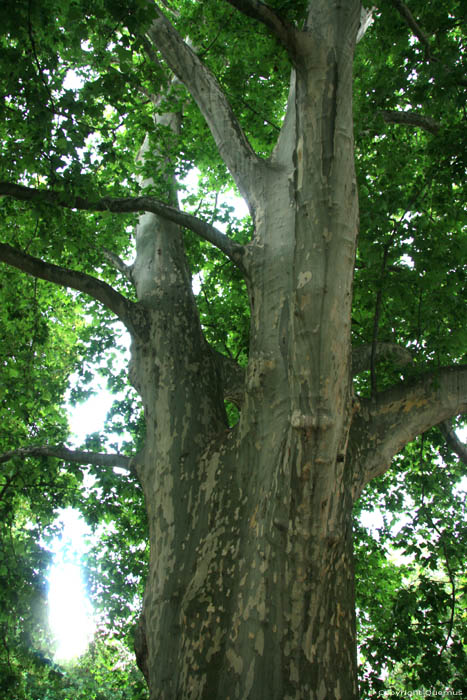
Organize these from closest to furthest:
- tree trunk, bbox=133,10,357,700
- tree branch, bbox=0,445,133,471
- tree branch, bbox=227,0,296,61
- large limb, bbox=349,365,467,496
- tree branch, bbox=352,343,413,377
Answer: tree trunk, bbox=133,10,357,700 → tree branch, bbox=227,0,296,61 → large limb, bbox=349,365,467,496 → tree branch, bbox=352,343,413,377 → tree branch, bbox=0,445,133,471

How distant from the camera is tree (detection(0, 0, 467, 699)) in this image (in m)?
2.99

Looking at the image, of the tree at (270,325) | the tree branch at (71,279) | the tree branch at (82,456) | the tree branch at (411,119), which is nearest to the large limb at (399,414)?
the tree at (270,325)

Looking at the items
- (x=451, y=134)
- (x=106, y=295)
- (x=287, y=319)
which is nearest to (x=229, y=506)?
(x=287, y=319)

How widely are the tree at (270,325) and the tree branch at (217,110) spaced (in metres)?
0.01

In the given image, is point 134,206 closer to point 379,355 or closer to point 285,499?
point 379,355

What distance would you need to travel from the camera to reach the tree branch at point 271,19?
313 centimetres

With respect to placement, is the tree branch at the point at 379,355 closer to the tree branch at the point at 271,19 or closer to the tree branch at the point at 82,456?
the tree branch at the point at 82,456

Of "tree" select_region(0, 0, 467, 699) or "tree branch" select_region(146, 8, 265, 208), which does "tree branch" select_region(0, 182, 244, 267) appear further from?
"tree branch" select_region(146, 8, 265, 208)

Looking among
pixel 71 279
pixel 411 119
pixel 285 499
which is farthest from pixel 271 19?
pixel 411 119

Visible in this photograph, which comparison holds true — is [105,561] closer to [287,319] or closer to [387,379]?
[387,379]

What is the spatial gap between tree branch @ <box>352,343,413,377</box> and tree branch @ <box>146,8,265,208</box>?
161cm

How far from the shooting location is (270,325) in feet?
12.3

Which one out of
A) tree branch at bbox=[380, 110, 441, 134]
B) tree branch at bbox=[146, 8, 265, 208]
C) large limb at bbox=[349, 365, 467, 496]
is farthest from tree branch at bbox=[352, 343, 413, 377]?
tree branch at bbox=[380, 110, 441, 134]

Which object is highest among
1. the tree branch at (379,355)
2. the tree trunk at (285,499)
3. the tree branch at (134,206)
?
the tree branch at (134,206)
